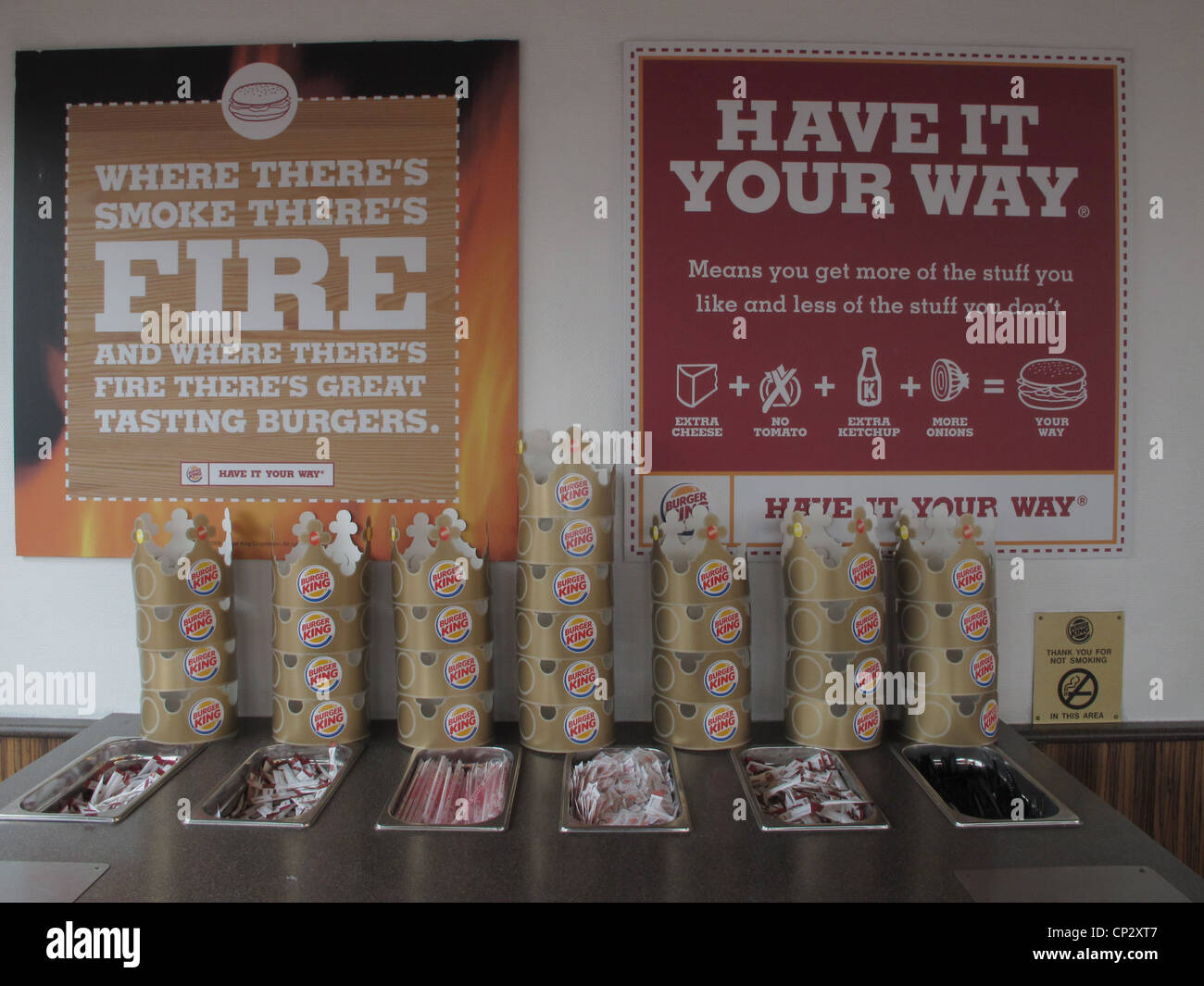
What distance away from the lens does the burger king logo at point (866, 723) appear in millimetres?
1738

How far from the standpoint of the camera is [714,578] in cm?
171

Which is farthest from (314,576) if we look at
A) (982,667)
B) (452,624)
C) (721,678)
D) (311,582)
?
(982,667)

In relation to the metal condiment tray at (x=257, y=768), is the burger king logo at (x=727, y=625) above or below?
above

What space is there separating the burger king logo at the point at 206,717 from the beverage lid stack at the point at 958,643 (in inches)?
61.4

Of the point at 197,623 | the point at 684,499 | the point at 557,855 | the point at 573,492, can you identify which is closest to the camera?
the point at 557,855

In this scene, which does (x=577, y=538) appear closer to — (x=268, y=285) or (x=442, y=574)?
(x=442, y=574)

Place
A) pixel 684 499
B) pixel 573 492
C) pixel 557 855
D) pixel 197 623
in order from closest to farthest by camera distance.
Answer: pixel 557 855
pixel 573 492
pixel 197 623
pixel 684 499

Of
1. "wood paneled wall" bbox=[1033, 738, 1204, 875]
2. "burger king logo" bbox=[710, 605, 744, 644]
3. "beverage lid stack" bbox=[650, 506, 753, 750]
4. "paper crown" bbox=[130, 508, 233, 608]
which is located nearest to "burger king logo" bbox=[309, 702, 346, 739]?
"paper crown" bbox=[130, 508, 233, 608]

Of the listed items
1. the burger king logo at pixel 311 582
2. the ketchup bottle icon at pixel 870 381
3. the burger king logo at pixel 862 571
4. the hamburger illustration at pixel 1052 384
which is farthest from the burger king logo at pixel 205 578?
the hamburger illustration at pixel 1052 384

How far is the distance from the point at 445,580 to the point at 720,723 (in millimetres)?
668

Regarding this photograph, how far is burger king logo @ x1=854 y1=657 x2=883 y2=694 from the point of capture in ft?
5.69

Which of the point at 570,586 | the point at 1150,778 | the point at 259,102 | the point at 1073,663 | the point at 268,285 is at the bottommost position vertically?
the point at 1150,778

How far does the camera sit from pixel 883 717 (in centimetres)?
189

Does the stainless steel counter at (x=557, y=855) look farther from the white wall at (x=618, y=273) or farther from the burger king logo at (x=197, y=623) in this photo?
the white wall at (x=618, y=273)
